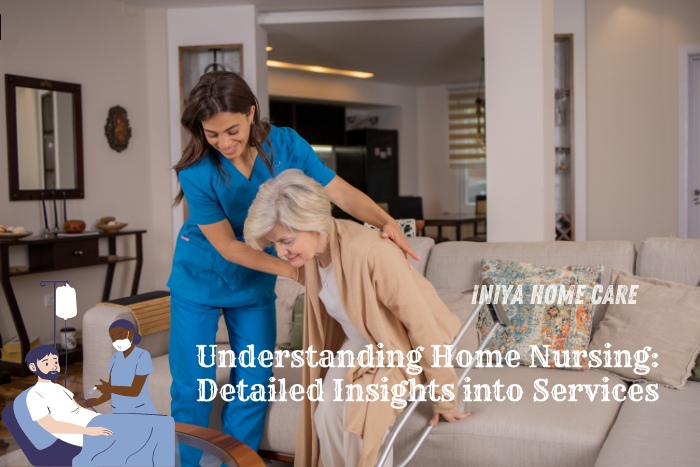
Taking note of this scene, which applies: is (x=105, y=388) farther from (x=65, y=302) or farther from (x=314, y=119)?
(x=314, y=119)

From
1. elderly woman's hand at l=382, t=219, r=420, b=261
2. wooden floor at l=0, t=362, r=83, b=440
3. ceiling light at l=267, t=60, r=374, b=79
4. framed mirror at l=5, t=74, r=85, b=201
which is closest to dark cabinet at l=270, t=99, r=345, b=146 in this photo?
ceiling light at l=267, t=60, r=374, b=79

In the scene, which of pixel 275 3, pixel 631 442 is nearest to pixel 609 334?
pixel 631 442

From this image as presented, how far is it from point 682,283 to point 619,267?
0.77ft

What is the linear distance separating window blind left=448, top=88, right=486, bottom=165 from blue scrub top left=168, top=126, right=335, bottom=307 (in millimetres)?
8243

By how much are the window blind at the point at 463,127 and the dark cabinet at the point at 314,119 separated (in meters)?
1.66

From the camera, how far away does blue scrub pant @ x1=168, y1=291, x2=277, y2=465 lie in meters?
2.36

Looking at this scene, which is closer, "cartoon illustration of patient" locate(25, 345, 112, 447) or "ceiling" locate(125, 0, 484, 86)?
"cartoon illustration of patient" locate(25, 345, 112, 447)

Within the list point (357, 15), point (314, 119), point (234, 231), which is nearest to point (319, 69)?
point (314, 119)

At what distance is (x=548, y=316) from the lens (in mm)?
2682

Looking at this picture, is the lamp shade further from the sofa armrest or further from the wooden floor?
the wooden floor

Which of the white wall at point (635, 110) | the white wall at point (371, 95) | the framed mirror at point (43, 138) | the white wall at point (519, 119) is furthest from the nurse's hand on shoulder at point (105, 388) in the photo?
the white wall at point (371, 95)

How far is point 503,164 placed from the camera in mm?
5039

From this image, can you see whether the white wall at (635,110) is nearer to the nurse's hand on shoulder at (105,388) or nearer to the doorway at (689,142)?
the doorway at (689,142)

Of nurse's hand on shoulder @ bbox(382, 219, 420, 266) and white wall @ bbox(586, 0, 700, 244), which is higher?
white wall @ bbox(586, 0, 700, 244)
